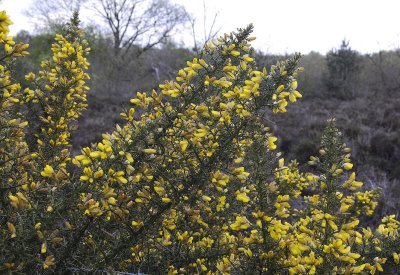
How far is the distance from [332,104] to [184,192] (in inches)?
469

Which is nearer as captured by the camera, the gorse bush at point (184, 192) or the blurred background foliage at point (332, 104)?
the gorse bush at point (184, 192)

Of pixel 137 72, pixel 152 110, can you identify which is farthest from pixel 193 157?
A: pixel 137 72

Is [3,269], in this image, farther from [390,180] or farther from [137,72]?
[137,72]

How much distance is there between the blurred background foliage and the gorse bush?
14.3 ft

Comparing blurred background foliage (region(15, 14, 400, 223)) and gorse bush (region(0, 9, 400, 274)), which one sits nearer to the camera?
gorse bush (region(0, 9, 400, 274))

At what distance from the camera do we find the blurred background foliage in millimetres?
8328

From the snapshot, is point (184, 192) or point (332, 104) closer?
point (184, 192)

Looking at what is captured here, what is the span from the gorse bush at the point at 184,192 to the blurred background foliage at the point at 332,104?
14.3 ft

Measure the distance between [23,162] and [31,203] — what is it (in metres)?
0.29

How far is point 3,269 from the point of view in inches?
58.8

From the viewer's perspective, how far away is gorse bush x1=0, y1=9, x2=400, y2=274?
1.56m

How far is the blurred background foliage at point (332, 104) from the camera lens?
8328 millimetres

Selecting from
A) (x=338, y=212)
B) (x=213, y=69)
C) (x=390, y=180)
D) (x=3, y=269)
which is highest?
(x=213, y=69)

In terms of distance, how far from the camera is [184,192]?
1.78 m
